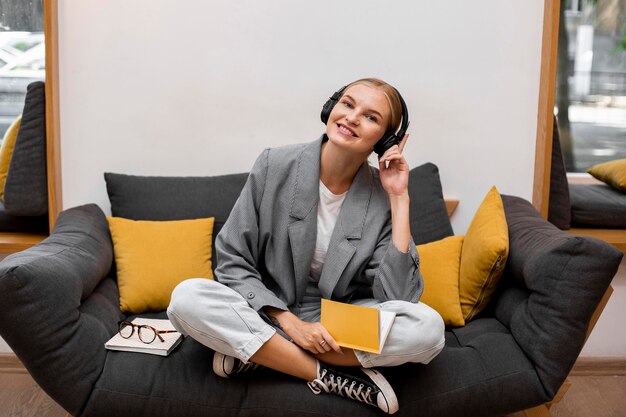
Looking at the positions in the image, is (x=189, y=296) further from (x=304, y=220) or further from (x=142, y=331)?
(x=304, y=220)

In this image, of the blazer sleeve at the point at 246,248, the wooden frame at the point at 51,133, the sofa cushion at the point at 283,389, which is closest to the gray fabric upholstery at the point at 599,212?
the sofa cushion at the point at 283,389

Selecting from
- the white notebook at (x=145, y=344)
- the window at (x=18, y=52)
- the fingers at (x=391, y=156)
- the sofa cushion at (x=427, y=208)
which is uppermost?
the window at (x=18, y=52)

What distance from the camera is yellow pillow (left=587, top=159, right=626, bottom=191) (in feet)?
10.5

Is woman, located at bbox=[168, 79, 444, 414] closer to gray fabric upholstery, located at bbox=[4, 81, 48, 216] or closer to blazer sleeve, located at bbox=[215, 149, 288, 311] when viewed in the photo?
blazer sleeve, located at bbox=[215, 149, 288, 311]

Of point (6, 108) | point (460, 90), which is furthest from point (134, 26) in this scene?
point (460, 90)

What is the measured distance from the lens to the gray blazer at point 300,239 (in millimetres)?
2215

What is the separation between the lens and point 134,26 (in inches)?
114

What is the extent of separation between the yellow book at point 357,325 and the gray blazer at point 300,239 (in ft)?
0.64

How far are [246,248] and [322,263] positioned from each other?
26 centimetres

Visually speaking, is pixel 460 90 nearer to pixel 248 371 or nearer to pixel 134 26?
pixel 134 26

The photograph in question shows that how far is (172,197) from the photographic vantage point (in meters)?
2.77

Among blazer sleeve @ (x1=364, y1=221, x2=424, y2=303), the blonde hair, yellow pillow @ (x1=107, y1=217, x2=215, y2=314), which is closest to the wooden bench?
blazer sleeve @ (x1=364, y1=221, x2=424, y2=303)

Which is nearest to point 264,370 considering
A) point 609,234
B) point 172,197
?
point 172,197

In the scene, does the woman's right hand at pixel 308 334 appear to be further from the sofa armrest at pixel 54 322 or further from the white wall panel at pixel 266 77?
the white wall panel at pixel 266 77
